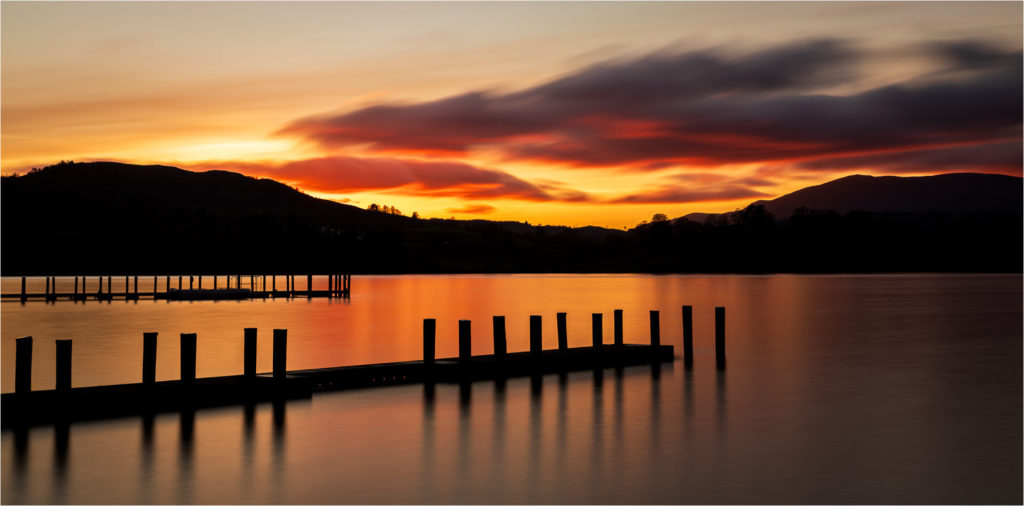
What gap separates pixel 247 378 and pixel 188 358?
1493 millimetres

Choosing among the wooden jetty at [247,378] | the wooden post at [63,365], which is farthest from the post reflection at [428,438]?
the wooden post at [63,365]

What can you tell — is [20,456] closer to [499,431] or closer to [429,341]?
[499,431]

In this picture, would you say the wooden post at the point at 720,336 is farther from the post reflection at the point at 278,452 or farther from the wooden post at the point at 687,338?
the post reflection at the point at 278,452

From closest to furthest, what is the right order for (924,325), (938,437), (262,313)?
(938,437)
(924,325)
(262,313)

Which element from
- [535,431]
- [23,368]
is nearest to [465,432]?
[535,431]

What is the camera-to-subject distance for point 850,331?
185ft

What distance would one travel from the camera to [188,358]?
72.1 ft

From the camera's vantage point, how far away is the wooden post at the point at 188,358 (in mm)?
21812

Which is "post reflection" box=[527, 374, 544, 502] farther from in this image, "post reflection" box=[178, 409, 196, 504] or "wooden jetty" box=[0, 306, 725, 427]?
"post reflection" box=[178, 409, 196, 504]

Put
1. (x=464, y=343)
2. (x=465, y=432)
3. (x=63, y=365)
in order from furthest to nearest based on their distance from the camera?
(x=464, y=343), (x=465, y=432), (x=63, y=365)

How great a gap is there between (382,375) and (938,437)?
41.2ft

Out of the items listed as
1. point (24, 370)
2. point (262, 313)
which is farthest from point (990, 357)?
point (262, 313)

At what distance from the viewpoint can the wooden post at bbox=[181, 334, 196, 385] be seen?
21.8 metres

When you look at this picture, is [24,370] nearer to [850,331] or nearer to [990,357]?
[990,357]
